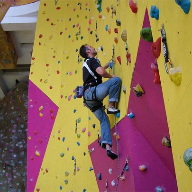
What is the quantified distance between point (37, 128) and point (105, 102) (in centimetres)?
146

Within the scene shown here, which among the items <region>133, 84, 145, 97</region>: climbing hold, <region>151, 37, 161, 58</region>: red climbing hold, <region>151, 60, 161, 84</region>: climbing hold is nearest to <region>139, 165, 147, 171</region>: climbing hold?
<region>133, 84, 145, 97</region>: climbing hold

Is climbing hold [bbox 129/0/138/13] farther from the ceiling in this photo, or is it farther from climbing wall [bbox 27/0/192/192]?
the ceiling

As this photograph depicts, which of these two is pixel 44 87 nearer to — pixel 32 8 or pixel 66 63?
pixel 66 63

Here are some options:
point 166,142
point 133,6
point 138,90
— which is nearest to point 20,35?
point 133,6

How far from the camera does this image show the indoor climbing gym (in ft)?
5.99

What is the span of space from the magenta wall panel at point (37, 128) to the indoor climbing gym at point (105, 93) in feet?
0.04

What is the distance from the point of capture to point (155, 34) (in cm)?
210

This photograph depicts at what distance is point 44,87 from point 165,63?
290 cm

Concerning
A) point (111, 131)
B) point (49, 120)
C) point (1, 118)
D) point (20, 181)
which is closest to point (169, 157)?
point (111, 131)

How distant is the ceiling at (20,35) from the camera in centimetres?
547

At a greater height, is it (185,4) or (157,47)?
(185,4)

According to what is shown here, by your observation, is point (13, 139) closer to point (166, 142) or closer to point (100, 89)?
point (100, 89)

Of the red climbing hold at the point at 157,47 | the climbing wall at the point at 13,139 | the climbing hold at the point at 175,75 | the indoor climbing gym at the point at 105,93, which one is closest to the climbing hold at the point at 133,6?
the indoor climbing gym at the point at 105,93

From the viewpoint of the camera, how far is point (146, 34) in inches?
89.2
